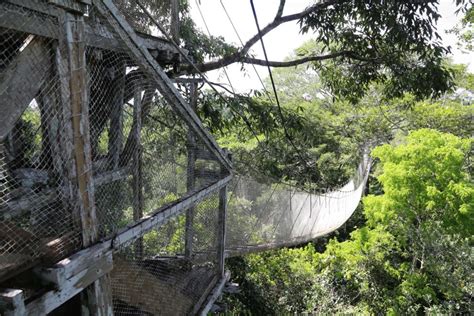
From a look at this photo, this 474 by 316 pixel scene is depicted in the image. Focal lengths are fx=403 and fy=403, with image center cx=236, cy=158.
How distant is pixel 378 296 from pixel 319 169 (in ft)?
12.7

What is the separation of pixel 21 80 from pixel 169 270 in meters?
1.26

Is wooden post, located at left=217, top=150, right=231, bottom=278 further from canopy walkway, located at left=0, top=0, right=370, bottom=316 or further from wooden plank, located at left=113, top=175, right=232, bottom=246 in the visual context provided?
wooden plank, located at left=113, top=175, right=232, bottom=246

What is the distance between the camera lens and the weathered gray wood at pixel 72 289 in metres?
0.83

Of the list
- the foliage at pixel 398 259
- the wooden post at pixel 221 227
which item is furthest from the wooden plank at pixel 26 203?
the foliage at pixel 398 259

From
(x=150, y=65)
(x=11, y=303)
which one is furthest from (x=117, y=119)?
(x=11, y=303)

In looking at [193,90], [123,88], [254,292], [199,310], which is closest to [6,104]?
[123,88]

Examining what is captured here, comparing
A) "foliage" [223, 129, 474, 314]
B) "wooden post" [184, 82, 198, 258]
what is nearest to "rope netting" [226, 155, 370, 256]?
"wooden post" [184, 82, 198, 258]

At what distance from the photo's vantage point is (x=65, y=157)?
0.95 meters

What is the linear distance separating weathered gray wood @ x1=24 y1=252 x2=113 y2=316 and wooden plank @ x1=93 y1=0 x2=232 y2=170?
1.99 feet

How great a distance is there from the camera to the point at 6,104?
952mm

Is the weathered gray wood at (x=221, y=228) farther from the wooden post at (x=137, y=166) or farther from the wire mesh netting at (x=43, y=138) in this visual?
the wire mesh netting at (x=43, y=138)

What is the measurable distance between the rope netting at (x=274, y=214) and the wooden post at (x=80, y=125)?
5.61 feet

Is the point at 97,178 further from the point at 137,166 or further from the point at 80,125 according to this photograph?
the point at 80,125

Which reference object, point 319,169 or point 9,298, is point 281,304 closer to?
point 319,169
